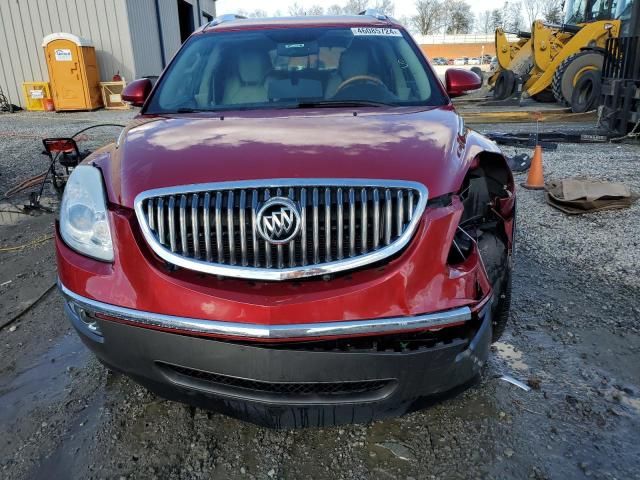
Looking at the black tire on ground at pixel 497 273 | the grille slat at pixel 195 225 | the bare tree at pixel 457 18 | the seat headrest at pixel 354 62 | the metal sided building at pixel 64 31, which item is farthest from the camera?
the bare tree at pixel 457 18

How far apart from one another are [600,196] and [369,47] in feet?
9.55

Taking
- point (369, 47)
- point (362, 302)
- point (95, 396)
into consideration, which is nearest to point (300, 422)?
point (362, 302)

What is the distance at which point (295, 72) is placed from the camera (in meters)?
3.21

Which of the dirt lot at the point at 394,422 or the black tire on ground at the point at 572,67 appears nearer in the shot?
the dirt lot at the point at 394,422

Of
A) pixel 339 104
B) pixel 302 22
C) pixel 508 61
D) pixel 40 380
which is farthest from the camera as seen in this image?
pixel 508 61

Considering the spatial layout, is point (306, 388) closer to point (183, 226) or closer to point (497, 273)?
point (183, 226)

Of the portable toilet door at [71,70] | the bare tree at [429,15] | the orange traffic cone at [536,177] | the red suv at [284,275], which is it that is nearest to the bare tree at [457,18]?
the bare tree at [429,15]

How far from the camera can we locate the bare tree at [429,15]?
75.1 metres

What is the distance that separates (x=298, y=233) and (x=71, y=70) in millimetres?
17211

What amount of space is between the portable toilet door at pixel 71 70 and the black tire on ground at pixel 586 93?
46.0 feet

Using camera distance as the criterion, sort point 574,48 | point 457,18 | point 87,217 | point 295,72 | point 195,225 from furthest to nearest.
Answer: point 457,18 < point 574,48 < point 295,72 < point 87,217 < point 195,225

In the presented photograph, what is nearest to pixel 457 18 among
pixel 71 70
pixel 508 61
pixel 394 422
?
pixel 508 61

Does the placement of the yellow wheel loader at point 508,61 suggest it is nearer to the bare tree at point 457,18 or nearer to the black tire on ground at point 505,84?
the black tire on ground at point 505,84

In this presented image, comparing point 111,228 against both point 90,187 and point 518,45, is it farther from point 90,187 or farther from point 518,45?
point 518,45
